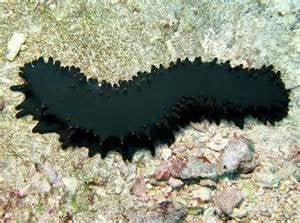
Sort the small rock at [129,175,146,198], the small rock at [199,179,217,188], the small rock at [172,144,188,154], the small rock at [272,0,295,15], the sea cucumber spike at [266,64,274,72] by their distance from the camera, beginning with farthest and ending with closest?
1. the small rock at [272,0,295,15]
2. the sea cucumber spike at [266,64,274,72]
3. the small rock at [172,144,188,154]
4. the small rock at [199,179,217,188]
5. the small rock at [129,175,146,198]

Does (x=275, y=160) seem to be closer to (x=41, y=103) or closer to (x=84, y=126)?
(x=84, y=126)

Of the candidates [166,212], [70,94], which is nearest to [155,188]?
[166,212]

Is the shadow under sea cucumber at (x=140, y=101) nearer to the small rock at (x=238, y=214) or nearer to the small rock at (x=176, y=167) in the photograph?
the small rock at (x=176, y=167)

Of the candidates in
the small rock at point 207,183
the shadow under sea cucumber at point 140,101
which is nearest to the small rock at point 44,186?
the shadow under sea cucumber at point 140,101

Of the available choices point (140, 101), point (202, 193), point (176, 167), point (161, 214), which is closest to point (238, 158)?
point (202, 193)

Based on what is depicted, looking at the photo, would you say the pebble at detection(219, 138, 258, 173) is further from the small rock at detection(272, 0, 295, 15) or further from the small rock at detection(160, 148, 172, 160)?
the small rock at detection(272, 0, 295, 15)

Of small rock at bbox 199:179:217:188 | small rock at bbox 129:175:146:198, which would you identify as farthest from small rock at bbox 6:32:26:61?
small rock at bbox 199:179:217:188

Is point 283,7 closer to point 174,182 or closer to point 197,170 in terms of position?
point 197,170
